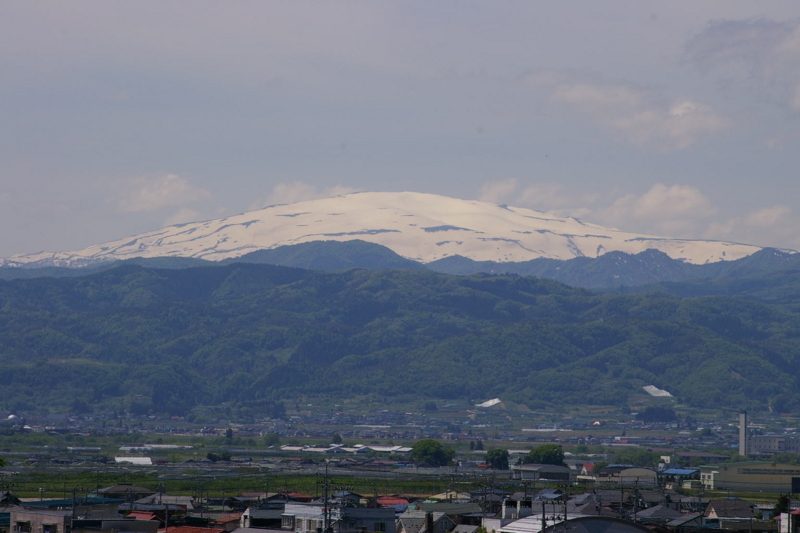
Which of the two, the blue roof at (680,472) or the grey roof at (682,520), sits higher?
the grey roof at (682,520)

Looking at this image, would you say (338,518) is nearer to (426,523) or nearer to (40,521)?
(426,523)

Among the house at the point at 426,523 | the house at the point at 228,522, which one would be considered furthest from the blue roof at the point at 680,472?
the house at the point at 426,523

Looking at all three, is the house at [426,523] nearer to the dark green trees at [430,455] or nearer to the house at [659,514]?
the house at [659,514]

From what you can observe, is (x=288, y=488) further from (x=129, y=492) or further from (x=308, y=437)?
(x=308, y=437)

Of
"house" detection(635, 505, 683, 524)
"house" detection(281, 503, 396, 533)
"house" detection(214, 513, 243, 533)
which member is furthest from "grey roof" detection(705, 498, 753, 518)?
"house" detection(214, 513, 243, 533)

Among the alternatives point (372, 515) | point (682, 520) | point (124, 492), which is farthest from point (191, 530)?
A: point (124, 492)

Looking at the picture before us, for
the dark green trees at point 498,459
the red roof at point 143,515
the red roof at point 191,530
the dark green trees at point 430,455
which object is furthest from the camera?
the dark green trees at point 430,455

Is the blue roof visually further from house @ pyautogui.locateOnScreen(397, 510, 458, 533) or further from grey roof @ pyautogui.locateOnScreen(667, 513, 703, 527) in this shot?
house @ pyautogui.locateOnScreen(397, 510, 458, 533)

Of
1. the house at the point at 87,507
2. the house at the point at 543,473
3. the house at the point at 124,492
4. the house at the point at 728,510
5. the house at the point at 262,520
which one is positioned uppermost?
the house at the point at 87,507
